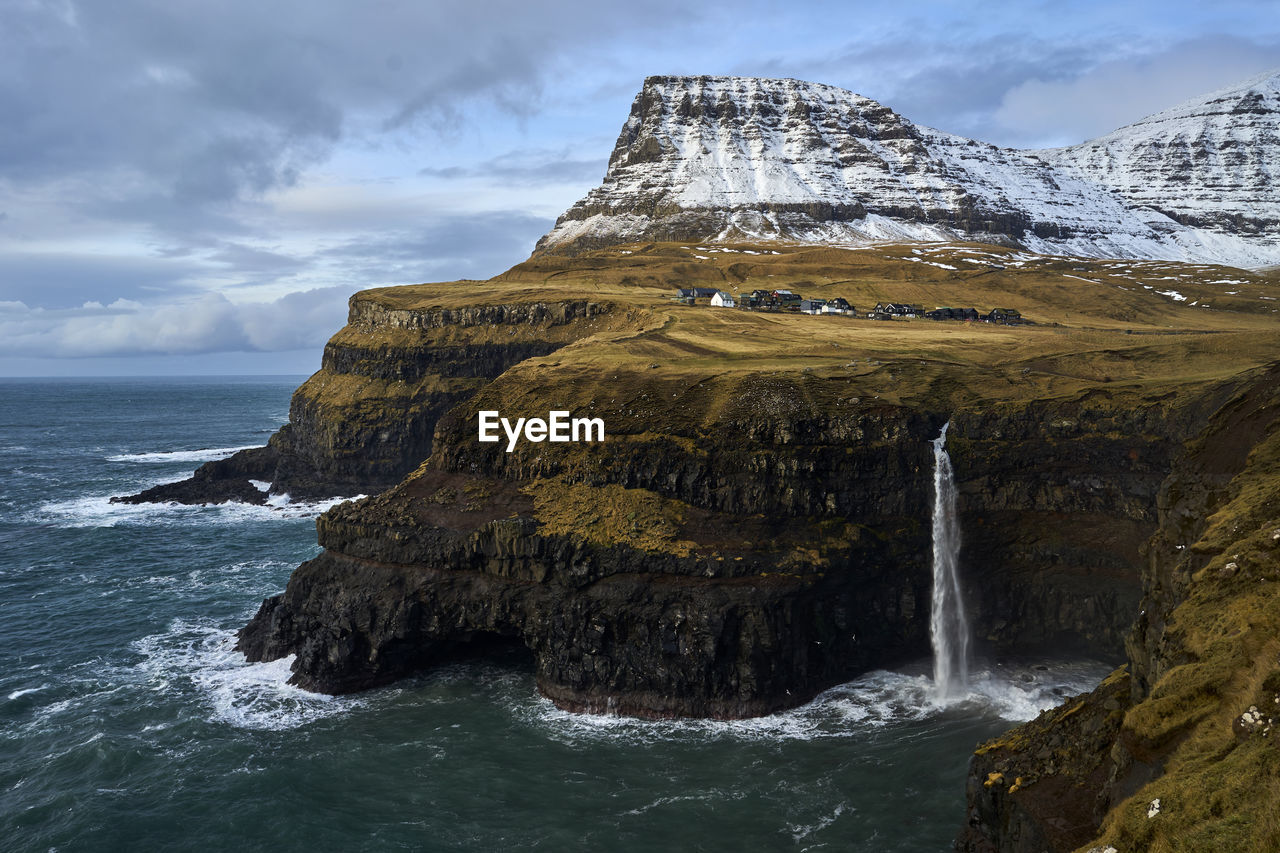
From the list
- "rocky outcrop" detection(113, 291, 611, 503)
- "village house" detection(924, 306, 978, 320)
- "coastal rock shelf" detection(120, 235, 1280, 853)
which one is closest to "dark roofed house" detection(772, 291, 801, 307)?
"village house" detection(924, 306, 978, 320)

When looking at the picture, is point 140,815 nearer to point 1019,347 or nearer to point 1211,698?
point 1211,698

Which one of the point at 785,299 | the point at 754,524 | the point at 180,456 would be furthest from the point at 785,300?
the point at 180,456

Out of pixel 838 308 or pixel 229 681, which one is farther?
pixel 838 308

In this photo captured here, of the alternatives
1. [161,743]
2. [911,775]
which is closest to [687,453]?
[911,775]

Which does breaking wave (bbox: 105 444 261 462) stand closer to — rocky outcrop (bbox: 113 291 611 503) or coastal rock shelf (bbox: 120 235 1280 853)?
rocky outcrop (bbox: 113 291 611 503)

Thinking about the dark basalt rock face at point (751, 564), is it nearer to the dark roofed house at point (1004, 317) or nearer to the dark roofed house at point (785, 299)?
the dark roofed house at point (1004, 317)

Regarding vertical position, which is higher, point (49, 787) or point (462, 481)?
point (462, 481)

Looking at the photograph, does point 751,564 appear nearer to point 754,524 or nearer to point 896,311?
point 754,524

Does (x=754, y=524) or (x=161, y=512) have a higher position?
(x=754, y=524)

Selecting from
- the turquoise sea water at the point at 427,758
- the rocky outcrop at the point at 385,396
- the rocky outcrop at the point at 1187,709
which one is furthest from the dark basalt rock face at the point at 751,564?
the rocky outcrop at the point at 385,396
